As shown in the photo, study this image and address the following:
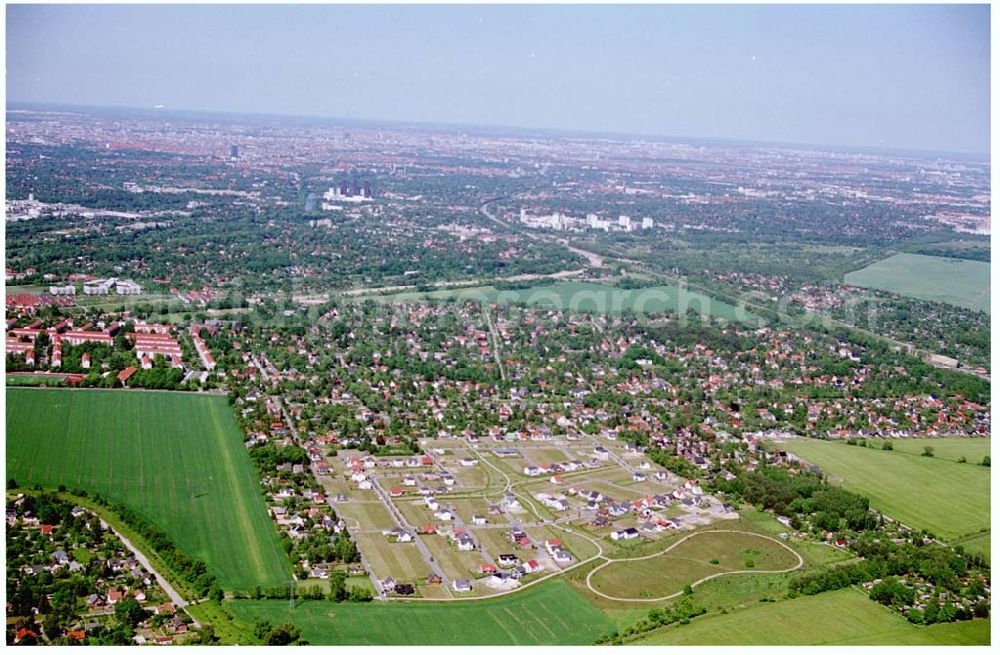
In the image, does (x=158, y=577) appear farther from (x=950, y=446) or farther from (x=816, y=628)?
(x=950, y=446)

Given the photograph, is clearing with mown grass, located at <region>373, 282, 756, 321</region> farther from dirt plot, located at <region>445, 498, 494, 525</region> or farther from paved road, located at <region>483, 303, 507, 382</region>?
dirt plot, located at <region>445, 498, 494, 525</region>

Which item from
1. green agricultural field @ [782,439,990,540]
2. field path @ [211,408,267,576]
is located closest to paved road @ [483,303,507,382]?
green agricultural field @ [782,439,990,540]

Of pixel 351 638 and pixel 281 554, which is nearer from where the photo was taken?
pixel 351 638

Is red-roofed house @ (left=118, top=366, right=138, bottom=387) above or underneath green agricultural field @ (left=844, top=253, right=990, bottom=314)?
underneath

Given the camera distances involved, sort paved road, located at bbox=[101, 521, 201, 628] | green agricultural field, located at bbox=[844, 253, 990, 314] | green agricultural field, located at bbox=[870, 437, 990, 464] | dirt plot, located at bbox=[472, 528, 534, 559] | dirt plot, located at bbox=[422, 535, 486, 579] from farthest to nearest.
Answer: green agricultural field, located at bbox=[844, 253, 990, 314]
green agricultural field, located at bbox=[870, 437, 990, 464]
dirt plot, located at bbox=[472, 528, 534, 559]
dirt plot, located at bbox=[422, 535, 486, 579]
paved road, located at bbox=[101, 521, 201, 628]

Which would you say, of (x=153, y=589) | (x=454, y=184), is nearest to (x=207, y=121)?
(x=454, y=184)

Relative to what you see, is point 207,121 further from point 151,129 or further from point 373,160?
point 373,160
